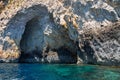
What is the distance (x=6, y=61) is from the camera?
41250 millimetres

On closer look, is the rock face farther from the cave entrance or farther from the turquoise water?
the turquoise water

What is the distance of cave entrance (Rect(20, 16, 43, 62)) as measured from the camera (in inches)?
1693

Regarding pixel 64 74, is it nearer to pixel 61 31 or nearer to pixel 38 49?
pixel 61 31

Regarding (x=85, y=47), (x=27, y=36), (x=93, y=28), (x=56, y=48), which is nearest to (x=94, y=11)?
(x=93, y=28)

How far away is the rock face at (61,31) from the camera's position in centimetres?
3397

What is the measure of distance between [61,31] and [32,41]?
647 cm

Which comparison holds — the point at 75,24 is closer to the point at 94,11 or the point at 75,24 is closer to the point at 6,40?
the point at 94,11

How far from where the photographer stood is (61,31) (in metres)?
39.4

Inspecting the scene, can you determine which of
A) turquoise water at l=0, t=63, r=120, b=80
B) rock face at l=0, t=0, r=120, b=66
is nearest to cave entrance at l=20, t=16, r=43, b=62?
rock face at l=0, t=0, r=120, b=66

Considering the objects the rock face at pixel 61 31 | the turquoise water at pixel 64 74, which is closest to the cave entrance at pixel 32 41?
the rock face at pixel 61 31

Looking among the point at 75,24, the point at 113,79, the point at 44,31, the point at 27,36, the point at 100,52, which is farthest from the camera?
the point at 27,36

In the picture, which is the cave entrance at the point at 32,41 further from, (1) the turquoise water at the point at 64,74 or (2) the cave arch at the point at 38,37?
(1) the turquoise water at the point at 64,74

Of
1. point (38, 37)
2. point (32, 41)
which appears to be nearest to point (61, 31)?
point (38, 37)

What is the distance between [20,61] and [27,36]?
4.21 m
